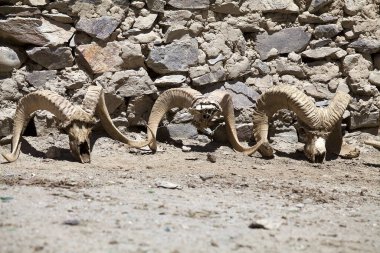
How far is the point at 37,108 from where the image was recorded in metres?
8.44

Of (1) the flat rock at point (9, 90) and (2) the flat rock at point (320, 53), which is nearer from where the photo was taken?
(1) the flat rock at point (9, 90)

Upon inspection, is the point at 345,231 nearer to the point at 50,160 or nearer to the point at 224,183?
the point at 224,183

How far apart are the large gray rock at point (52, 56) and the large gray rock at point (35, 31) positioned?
0.08m

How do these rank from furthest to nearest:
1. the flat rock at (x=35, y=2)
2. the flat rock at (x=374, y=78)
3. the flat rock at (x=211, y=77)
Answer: the flat rock at (x=374, y=78) < the flat rock at (x=211, y=77) < the flat rock at (x=35, y=2)

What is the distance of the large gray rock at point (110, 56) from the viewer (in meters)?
8.88

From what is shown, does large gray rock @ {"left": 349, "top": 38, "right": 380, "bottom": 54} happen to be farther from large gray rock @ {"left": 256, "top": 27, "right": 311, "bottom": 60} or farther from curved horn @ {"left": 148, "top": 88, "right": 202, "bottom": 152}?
curved horn @ {"left": 148, "top": 88, "right": 202, "bottom": 152}

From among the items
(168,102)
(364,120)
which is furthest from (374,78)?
(168,102)

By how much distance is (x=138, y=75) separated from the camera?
9.20 meters

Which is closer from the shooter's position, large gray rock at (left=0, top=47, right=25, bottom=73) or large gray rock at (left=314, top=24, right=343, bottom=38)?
large gray rock at (left=0, top=47, right=25, bottom=73)

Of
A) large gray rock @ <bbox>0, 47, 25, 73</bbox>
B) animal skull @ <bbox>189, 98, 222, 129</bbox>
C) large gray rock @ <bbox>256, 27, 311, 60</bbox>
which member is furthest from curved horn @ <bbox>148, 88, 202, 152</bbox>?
large gray rock @ <bbox>0, 47, 25, 73</bbox>

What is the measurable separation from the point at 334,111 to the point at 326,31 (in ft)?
4.67

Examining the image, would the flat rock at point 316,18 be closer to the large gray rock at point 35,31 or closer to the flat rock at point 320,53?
the flat rock at point 320,53

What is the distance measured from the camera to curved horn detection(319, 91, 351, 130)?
30.3ft

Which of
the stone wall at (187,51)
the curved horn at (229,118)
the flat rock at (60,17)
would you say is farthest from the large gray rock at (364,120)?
the flat rock at (60,17)
